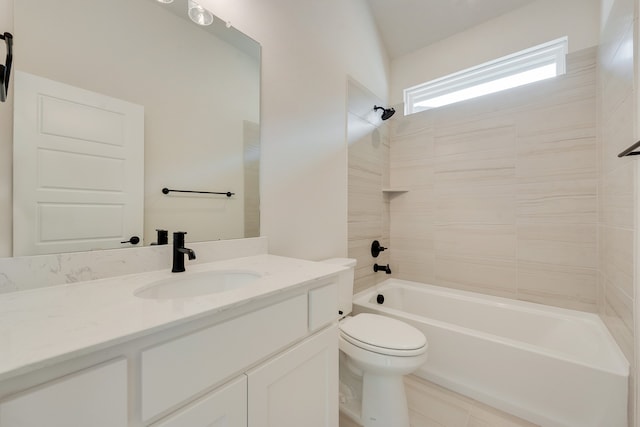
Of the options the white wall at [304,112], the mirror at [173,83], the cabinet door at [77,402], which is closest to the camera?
the cabinet door at [77,402]

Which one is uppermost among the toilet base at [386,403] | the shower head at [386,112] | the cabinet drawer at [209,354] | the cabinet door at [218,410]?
the shower head at [386,112]

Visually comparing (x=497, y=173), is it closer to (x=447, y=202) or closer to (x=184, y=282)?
(x=447, y=202)

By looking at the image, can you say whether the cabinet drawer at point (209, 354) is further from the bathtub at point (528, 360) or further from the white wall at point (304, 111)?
the bathtub at point (528, 360)

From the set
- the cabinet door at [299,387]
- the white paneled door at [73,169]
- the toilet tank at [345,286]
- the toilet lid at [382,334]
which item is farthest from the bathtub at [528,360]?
the white paneled door at [73,169]

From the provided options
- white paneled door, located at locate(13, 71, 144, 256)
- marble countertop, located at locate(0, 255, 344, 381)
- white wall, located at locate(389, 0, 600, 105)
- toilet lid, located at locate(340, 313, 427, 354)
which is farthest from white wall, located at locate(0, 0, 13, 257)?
white wall, located at locate(389, 0, 600, 105)

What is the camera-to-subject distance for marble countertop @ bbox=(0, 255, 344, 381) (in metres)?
0.42

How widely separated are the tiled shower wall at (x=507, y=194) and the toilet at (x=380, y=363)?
1142mm

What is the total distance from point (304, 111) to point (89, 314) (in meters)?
1.43

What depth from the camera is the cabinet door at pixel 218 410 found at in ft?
1.85

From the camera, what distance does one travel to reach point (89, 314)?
568 mm

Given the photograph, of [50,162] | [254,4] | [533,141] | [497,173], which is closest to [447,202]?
[497,173]

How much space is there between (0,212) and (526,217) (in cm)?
272

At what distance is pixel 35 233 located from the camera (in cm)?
77

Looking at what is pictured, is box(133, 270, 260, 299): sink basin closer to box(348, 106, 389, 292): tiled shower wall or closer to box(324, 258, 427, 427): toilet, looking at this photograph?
box(324, 258, 427, 427): toilet
